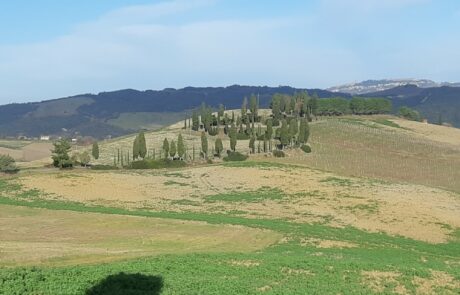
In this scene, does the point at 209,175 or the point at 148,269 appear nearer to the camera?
the point at 148,269

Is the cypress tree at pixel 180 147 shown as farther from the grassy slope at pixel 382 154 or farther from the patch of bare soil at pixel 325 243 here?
the patch of bare soil at pixel 325 243

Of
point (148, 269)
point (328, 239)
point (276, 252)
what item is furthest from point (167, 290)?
point (328, 239)

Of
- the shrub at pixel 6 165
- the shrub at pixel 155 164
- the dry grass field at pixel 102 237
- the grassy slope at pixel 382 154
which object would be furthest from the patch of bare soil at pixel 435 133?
the dry grass field at pixel 102 237

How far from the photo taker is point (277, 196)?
214 ft

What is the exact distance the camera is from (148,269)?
2817 centimetres

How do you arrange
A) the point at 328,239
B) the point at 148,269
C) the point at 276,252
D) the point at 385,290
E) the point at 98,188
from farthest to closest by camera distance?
the point at 98,188 → the point at 328,239 → the point at 276,252 → the point at 148,269 → the point at 385,290

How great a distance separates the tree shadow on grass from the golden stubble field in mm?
27691

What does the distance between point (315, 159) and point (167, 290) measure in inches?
3600

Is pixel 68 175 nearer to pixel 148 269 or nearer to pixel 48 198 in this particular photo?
pixel 48 198

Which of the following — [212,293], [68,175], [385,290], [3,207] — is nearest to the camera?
[212,293]

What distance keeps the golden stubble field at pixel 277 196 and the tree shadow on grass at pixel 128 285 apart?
27691 millimetres

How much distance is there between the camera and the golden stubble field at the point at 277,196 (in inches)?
2077

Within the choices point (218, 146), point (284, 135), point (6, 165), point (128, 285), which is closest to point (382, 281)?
point (128, 285)

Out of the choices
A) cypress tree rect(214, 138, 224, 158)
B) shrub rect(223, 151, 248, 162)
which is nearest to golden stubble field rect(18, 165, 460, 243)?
shrub rect(223, 151, 248, 162)
